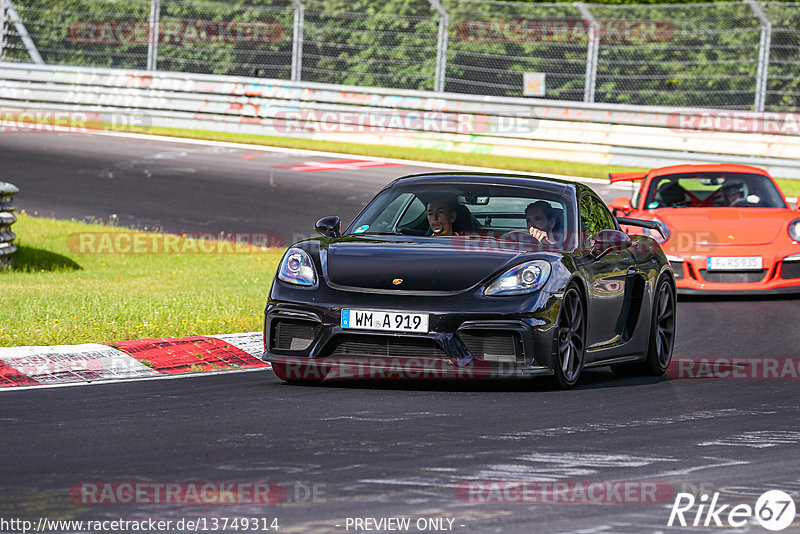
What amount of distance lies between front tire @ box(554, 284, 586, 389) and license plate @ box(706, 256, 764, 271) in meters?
5.49

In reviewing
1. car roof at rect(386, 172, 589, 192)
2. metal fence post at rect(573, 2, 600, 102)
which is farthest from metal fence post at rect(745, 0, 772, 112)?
car roof at rect(386, 172, 589, 192)

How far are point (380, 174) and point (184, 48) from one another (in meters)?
5.63

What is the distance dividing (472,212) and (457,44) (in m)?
15.3

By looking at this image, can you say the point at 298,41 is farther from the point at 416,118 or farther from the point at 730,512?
the point at 730,512

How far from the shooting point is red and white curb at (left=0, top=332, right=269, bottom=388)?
8258mm

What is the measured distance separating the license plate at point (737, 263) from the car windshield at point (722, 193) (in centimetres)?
139

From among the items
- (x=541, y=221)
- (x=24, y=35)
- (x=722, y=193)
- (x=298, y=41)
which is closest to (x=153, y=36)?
(x=298, y=41)

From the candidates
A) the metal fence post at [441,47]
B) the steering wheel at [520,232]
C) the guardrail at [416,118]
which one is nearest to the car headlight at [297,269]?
the steering wheel at [520,232]

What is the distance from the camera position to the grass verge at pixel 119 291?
384 inches

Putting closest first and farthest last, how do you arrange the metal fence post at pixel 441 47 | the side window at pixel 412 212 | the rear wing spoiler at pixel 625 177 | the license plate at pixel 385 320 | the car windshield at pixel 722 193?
1. the license plate at pixel 385 320
2. the side window at pixel 412 212
3. the car windshield at pixel 722 193
4. the rear wing spoiler at pixel 625 177
5. the metal fence post at pixel 441 47

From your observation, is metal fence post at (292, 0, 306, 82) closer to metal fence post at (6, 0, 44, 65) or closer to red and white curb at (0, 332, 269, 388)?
metal fence post at (6, 0, 44, 65)

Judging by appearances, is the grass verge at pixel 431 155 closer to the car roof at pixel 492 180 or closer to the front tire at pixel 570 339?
the car roof at pixel 492 180

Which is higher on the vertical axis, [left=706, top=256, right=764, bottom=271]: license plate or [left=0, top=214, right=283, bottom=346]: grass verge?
[left=706, top=256, right=764, bottom=271]: license plate

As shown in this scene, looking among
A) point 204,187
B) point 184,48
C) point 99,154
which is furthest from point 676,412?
point 184,48
